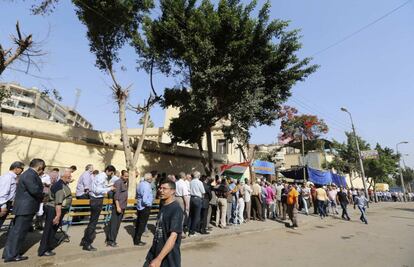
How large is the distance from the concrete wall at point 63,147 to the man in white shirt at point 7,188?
6.51 meters

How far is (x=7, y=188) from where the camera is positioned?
5863 millimetres

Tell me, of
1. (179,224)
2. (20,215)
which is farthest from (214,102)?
(179,224)

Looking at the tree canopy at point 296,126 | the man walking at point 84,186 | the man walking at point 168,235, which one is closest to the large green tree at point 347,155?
the tree canopy at point 296,126

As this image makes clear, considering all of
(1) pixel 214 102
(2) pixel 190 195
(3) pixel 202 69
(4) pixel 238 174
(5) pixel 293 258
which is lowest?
(5) pixel 293 258

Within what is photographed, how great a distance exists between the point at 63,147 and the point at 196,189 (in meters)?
7.59

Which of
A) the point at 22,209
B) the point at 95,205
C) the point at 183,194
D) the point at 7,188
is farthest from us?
the point at 183,194

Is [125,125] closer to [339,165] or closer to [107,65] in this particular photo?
[107,65]

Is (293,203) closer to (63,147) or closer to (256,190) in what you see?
(256,190)

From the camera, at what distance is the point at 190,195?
914 centimetres

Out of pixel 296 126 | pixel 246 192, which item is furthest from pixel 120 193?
pixel 296 126

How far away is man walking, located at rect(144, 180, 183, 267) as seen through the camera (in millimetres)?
3027

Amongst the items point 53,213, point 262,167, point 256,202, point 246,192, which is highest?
point 262,167

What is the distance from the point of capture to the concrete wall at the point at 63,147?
1152 cm

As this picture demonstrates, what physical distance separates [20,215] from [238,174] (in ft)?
56.0
